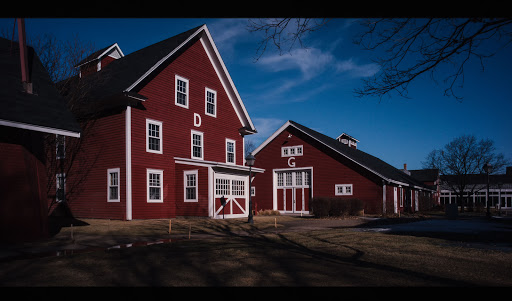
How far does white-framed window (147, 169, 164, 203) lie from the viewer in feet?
70.5

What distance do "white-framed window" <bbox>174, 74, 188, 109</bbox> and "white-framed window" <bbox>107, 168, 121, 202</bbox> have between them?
217 inches

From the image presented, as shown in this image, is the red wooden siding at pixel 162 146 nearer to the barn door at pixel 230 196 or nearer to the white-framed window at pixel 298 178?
the barn door at pixel 230 196

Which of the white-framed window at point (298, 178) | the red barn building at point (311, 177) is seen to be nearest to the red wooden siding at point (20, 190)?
the red barn building at point (311, 177)

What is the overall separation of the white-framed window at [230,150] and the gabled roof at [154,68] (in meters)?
1.39

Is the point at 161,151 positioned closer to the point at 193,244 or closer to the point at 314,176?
the point at 193,244

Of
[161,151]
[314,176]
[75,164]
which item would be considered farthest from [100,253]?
[314,176]

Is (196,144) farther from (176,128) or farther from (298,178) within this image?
(298,178)

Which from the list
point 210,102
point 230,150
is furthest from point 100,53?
point 230,150

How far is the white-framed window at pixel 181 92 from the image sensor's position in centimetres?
2378

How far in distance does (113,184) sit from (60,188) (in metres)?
4.39

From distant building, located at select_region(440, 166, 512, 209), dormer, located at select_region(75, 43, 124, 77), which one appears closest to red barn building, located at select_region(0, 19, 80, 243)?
dormer, located at select_region(75, 43, 124, 77)

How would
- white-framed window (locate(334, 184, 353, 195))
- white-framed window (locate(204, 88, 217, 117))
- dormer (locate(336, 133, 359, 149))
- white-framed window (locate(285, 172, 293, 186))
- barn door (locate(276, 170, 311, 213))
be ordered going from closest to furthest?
white-framed window (locate(204, 88, 217, 117)) → white-framed window (locate(334, 184, 353, 195)) → barn door (locate(276, 170, 311, 213)) → white-framed window (locate(285, 172, 293, 186)) → dormer (locate(336, 133, 359, 149))

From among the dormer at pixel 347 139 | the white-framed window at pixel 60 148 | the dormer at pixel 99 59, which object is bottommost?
the white-framed window at pixel 60 148

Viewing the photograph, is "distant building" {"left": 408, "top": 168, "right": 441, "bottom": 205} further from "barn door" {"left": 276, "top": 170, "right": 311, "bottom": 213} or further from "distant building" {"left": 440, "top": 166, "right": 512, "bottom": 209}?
"barn door" {"left": 276, "top": 170, "right": 311, "bottom": 213}
